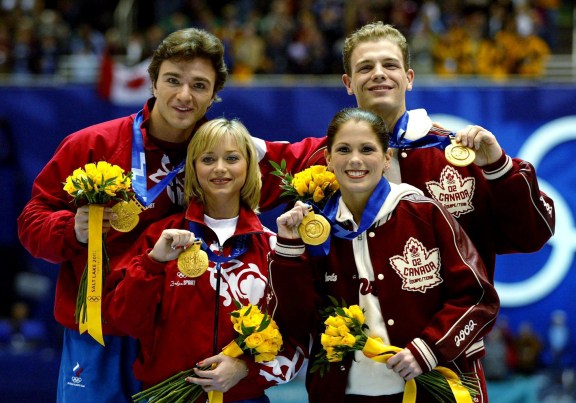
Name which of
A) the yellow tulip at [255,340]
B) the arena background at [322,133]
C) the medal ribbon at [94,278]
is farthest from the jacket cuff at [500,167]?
the arena background at [322,133]

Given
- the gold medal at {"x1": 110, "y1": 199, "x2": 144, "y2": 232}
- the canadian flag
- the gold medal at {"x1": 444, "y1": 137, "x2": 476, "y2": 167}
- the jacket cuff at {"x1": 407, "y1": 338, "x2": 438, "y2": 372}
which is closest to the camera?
the jacket cuff at {"x1": 407, "y1": 338, "x2": 438, "y2": 372}

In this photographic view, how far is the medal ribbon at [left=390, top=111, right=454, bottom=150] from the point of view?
4051 millimetres

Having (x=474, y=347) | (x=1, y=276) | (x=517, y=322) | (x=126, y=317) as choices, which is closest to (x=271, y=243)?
(x=126, y=317)

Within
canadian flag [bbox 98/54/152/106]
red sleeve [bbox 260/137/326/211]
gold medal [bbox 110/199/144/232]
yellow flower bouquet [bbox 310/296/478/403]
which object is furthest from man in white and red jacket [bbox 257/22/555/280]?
canadian flag [bbox 98/54/152/106]

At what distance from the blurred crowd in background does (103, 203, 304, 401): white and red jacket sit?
30.0 feet

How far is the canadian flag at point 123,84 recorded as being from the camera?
484 inches

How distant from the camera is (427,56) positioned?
1329 cm

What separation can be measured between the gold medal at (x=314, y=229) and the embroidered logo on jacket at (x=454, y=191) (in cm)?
71

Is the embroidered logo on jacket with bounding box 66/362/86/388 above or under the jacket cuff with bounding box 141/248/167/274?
under

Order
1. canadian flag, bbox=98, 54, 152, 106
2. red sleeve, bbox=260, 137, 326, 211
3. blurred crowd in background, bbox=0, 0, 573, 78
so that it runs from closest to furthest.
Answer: red sleeve, bbox=260, 137, 326, 211
canadian flag, bbox=98, 54, 152, 106
blurred crowd in background, bbox=0, 0, 573, 78

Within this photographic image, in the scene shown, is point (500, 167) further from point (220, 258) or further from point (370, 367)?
point (220, 258)

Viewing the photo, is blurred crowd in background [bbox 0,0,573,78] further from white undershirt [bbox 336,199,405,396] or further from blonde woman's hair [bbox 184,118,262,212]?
white undershirt [bbox 336,199,405,396]

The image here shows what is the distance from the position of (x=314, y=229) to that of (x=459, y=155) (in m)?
0.71

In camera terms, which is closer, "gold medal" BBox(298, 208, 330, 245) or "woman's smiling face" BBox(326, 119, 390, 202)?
"gold medal" BBox(298, 208, 330, 245)
